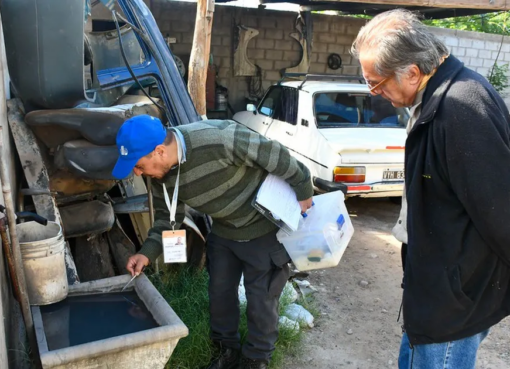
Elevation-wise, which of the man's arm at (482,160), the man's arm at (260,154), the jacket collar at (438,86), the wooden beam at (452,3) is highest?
the wooden beam at (452,3)

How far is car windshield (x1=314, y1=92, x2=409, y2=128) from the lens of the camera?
6.30 m

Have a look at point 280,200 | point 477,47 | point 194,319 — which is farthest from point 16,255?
point 477,47

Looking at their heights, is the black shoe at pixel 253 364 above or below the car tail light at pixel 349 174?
below

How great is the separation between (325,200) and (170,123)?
191 cm

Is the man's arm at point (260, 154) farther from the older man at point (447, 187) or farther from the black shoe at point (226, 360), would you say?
the black shoe at point (226, 360)

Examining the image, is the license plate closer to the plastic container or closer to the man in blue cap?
the plastic container

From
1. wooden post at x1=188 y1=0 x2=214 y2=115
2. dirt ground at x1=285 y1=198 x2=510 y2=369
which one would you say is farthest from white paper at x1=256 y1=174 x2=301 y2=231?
wooden post at x1=188 y1=0 x2=214 y2=115

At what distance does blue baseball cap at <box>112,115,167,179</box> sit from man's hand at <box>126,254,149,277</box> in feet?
1.70

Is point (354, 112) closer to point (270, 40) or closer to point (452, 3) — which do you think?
point (452, 3)

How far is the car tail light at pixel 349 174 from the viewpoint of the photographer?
5.46 meters

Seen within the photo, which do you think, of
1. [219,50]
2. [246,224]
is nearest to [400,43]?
[246,224]

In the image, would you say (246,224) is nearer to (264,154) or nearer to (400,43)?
(264,154)

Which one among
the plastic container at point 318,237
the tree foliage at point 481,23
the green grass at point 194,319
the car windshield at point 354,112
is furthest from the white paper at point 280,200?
the tree foliage at point 481,23

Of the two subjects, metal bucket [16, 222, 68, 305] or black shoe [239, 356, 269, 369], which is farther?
black shoe [239, 356, 269, 369]
